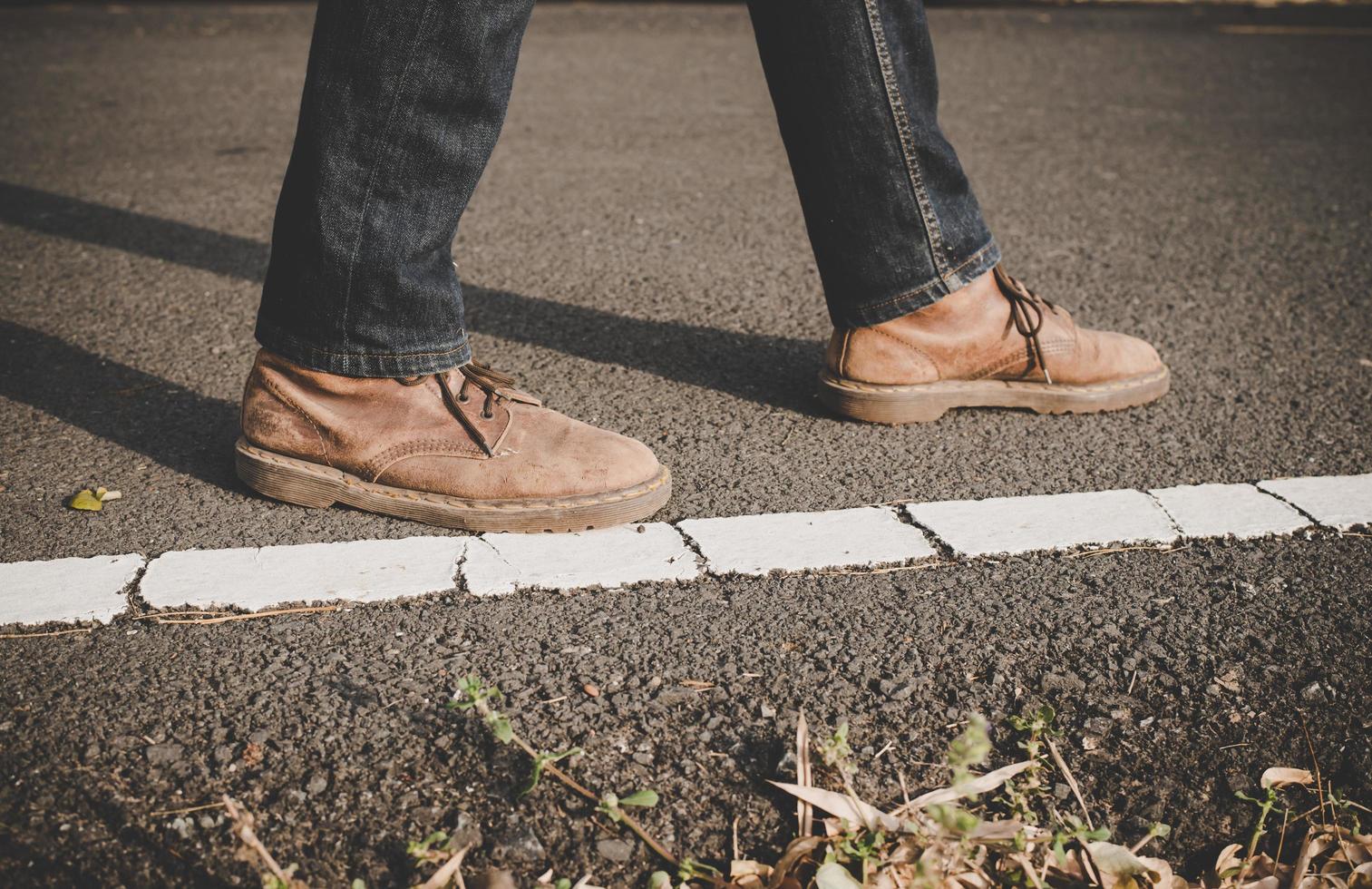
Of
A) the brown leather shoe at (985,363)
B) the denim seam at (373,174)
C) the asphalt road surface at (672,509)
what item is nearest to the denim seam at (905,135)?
the brown leather shoe at (985,363)

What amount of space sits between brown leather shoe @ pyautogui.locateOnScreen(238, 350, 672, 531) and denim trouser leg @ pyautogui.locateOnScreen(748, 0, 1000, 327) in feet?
2.23

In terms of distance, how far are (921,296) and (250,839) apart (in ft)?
5.52

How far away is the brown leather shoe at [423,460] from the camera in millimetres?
1958

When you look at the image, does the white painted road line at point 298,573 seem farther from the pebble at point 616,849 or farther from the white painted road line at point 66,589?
the pebble at point 616,849

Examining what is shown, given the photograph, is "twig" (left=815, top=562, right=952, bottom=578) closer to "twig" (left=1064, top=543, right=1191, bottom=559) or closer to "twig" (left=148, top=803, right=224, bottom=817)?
"twig" (left=1064, top=543, right=1191, bottom=559)

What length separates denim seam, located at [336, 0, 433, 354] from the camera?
1689mm

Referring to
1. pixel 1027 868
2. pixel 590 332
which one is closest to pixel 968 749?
pixel 1027 868

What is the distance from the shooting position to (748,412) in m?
2.47

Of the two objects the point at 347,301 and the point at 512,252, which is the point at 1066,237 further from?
the point at 347,301

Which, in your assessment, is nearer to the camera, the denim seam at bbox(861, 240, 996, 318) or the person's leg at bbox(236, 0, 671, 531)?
the person's leg at bbox(236, 0, 671, 531)

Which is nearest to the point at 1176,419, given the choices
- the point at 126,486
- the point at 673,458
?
the point at 673,458

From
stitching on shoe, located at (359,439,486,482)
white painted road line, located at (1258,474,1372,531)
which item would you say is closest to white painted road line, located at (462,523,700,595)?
stitching on shoe, located at (359,439,486,482)

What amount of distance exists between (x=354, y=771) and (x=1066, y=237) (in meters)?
3.25

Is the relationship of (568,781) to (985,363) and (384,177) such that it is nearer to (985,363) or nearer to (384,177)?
(384,177)
